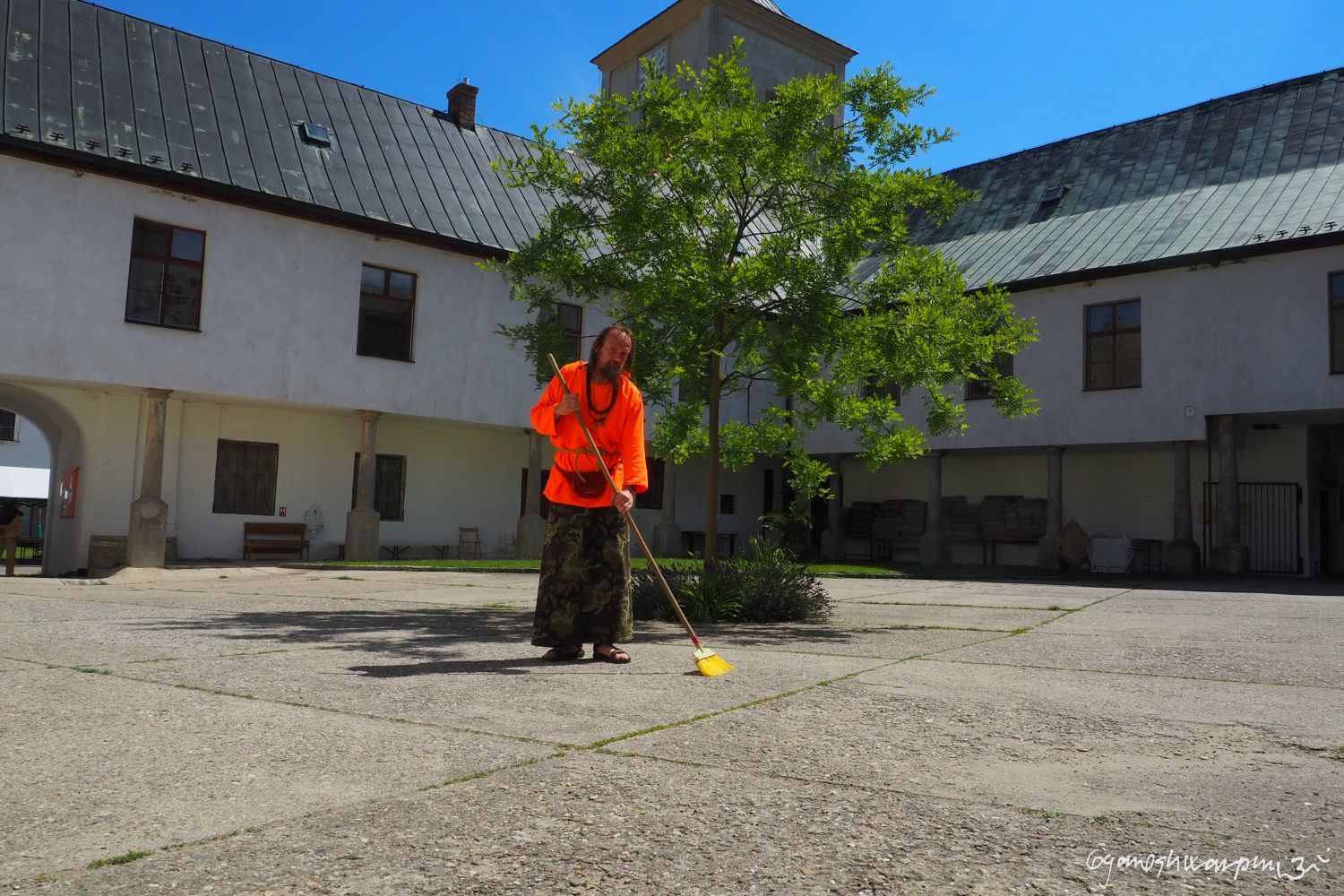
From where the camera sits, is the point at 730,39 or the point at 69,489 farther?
the point at 730,39

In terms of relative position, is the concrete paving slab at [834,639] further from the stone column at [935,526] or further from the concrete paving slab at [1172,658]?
the stone column at [935,526]

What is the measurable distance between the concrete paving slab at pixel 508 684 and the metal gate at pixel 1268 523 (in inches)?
710

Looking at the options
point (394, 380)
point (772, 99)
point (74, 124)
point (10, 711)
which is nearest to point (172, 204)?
point (74, 124)

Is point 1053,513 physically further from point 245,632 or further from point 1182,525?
point 245,632

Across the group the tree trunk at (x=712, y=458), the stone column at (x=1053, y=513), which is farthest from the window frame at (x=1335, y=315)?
the tree trunk at (x=712, y=458)

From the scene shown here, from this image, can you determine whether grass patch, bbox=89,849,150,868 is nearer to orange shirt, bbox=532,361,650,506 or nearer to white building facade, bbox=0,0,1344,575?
orange shirt, bbox=532,361,650,506

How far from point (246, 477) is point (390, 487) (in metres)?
2.95

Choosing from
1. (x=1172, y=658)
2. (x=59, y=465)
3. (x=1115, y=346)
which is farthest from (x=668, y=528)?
(x=1172, y=658)

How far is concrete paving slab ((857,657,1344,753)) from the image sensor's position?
3.94 meters

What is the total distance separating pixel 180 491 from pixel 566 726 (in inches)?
689

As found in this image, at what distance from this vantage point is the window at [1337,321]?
17938mm

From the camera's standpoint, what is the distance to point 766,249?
26.2 ft

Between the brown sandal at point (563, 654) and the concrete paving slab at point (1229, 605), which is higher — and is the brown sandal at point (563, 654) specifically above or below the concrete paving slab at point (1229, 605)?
below

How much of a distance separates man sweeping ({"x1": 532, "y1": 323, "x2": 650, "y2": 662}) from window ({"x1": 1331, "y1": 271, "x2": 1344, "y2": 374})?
16859mm
